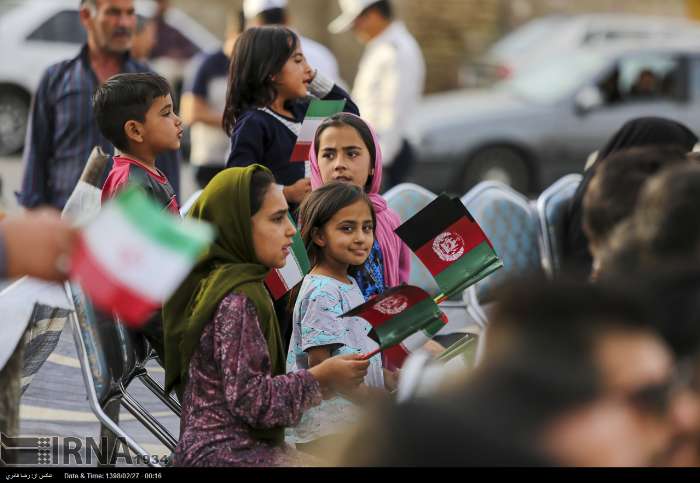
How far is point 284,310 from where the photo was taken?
174 inches

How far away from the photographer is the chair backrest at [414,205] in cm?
563

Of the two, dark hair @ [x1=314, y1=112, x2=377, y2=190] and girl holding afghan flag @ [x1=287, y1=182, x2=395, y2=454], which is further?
dark hair @ [x1=314, y1=112, x2=377, y2=190]

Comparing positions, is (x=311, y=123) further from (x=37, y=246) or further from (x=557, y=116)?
(x=557, y=116)

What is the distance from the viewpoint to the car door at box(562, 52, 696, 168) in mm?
12148

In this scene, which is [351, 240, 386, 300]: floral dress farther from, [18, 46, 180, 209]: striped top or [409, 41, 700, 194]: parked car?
[409, 41, 700, 194]: parked car

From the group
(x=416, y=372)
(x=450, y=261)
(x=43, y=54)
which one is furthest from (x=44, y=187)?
(x=43, y=54)

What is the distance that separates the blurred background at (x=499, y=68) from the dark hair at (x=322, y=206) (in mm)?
4896

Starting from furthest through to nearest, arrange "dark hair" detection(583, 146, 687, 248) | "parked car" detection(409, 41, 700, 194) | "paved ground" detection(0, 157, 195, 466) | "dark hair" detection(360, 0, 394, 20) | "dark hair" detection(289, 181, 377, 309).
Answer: "parked car" detection(409, 41, 700, 194)
"dark hair" detection(360, 0, 394, 20)
"paved ground" detection(0, 157, 195, 466)
"dark hair" detection(289, 181, 377, 309)
"dark hair" detection(583, 146, 687, 248)

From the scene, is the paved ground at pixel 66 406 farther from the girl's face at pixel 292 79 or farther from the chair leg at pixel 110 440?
the girl's face at pixel 292 79

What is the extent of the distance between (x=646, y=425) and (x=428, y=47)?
54.2ft

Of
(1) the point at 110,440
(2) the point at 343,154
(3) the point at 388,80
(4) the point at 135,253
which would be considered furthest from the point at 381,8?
(4) the point at 135,253

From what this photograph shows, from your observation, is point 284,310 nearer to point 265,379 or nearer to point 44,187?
point 265,379

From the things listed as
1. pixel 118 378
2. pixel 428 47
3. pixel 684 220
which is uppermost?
pixel 684 220

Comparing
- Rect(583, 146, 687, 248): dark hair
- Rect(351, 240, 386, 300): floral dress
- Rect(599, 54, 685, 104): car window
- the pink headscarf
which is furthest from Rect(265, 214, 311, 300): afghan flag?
Rect(599, 54, 685, 104): car window
